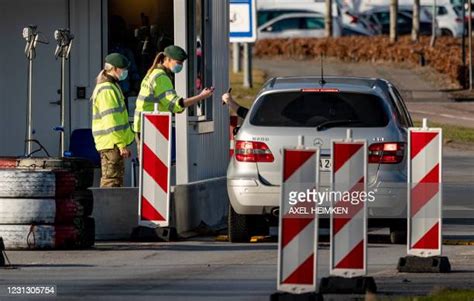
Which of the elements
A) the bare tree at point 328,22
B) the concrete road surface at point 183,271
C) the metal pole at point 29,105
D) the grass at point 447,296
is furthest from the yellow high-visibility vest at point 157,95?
the bare tree at point 328,22

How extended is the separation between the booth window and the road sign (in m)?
7.35

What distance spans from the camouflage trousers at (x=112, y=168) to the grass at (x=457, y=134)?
15205mm

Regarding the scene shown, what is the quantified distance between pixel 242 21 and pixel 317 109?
10796 millimetres

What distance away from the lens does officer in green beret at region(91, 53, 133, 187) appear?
16406mm

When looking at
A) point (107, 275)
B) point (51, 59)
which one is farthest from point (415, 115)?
point (107, 275)

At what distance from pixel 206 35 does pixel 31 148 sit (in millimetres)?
2594

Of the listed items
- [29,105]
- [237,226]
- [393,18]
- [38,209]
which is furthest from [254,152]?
[393,18]

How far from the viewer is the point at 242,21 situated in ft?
85.4

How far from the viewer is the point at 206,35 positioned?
18547 millimetres

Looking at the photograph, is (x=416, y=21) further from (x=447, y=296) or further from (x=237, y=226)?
(x=447, y=296)

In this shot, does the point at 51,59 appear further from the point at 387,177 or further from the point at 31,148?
the point at 387,177

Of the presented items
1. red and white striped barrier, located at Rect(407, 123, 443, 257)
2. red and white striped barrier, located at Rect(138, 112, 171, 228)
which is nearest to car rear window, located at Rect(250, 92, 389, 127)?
red and white striped barrier, located at Rect(138, 112, 171, 228)

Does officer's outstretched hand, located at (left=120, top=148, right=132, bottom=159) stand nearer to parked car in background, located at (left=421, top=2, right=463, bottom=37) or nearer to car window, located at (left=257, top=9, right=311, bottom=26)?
parked car in background, located at (left=421, top=2, right=463, bottom=37)

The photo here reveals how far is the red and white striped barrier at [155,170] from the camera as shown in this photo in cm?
1521
